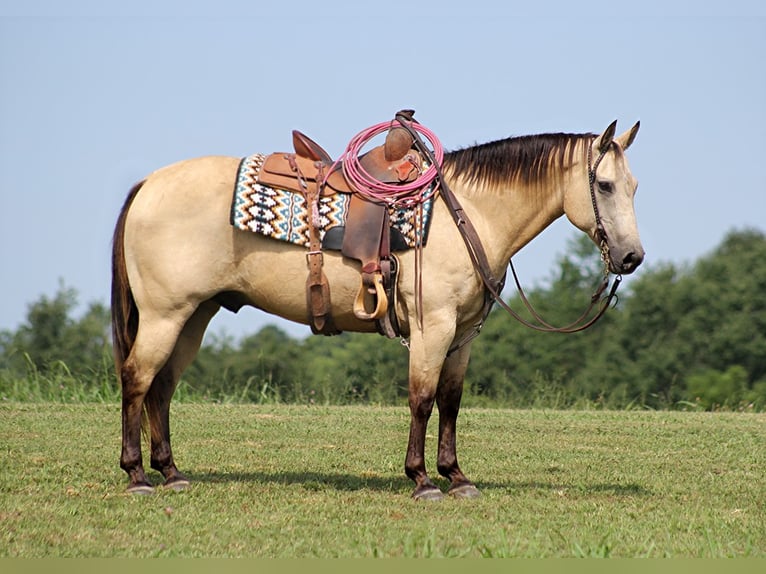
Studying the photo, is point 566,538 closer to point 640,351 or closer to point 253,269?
point 253,269

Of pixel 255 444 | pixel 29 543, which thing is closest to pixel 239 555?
pixel 29 543

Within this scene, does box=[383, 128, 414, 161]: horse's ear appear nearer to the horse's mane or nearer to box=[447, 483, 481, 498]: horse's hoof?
the horse's mane

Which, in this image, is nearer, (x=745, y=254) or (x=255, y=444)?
(x=255, y=444)

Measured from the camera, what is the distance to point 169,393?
22.1ft

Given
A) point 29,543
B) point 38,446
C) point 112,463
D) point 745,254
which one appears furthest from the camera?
point 745,254

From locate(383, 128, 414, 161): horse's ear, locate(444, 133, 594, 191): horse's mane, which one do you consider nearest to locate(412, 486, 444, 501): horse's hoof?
locate(444, 133, 594, 191): horse's mane

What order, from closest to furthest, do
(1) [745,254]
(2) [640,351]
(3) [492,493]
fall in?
(3) [492,493] < (2) [640,351] < (1) [745,254]

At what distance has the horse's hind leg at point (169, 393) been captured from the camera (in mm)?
6539

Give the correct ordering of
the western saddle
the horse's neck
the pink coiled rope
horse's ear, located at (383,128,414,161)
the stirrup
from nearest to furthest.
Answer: the stirrup, the western saddle, the pink coiled rope, the horse's neck, horse's ear, located at (383,128,414,161)

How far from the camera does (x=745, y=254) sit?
57.1 metres

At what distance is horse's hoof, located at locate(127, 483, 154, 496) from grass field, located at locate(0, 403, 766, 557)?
129 millimetres

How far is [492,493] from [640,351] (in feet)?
143

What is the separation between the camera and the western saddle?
20.5ft

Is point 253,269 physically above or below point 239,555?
above
